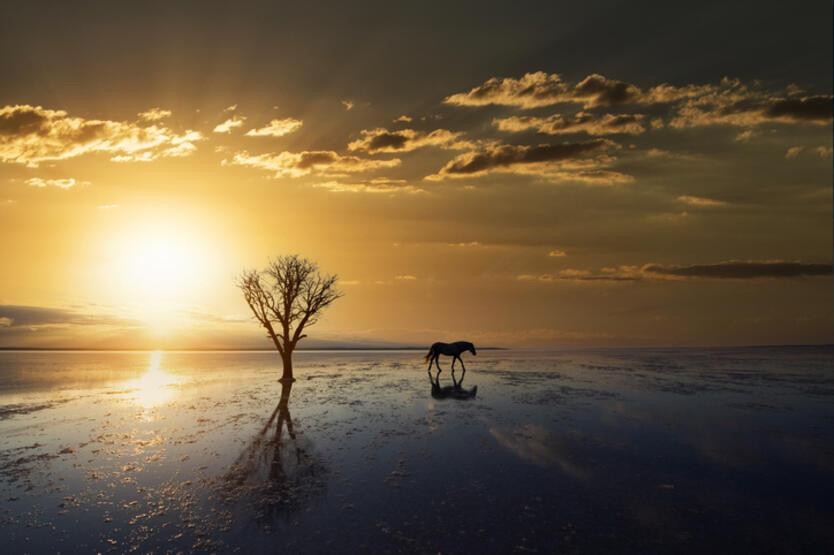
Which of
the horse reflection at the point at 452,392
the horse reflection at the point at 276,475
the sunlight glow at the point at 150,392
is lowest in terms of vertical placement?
the sunlight glow at the point at 150,392

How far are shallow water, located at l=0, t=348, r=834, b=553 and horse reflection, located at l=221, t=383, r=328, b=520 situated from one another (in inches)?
2.6

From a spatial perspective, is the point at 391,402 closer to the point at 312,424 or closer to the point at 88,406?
the point at 312,424

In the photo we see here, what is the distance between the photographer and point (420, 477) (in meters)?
11.3

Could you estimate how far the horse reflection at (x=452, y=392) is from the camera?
25094 mm

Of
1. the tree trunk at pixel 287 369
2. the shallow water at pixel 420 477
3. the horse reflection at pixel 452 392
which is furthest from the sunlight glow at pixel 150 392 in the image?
the horse reflection at pixel 452 392

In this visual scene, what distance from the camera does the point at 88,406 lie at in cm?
2283

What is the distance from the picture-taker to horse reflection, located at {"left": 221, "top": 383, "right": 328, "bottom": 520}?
962 cm

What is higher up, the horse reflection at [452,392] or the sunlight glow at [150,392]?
the horse reflection at [452,392]

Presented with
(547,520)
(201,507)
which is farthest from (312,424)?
(547,520)

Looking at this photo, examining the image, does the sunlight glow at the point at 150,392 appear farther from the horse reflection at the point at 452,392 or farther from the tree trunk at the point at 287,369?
the horse reflection at the point at 452,392

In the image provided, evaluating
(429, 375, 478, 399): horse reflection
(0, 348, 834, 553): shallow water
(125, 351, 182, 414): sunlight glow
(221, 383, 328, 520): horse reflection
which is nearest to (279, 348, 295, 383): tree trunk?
(125, 351, 182, 414): sunlight glow

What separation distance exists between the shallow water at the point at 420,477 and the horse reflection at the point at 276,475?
67 millimetres

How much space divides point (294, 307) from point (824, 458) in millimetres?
32778

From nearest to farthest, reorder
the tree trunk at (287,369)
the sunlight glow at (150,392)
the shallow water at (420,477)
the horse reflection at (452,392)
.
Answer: the shallow water at (420,477), the sunlight glow at (150,392), the horse reflection at (452,392), the tree trunk at (287,369)
